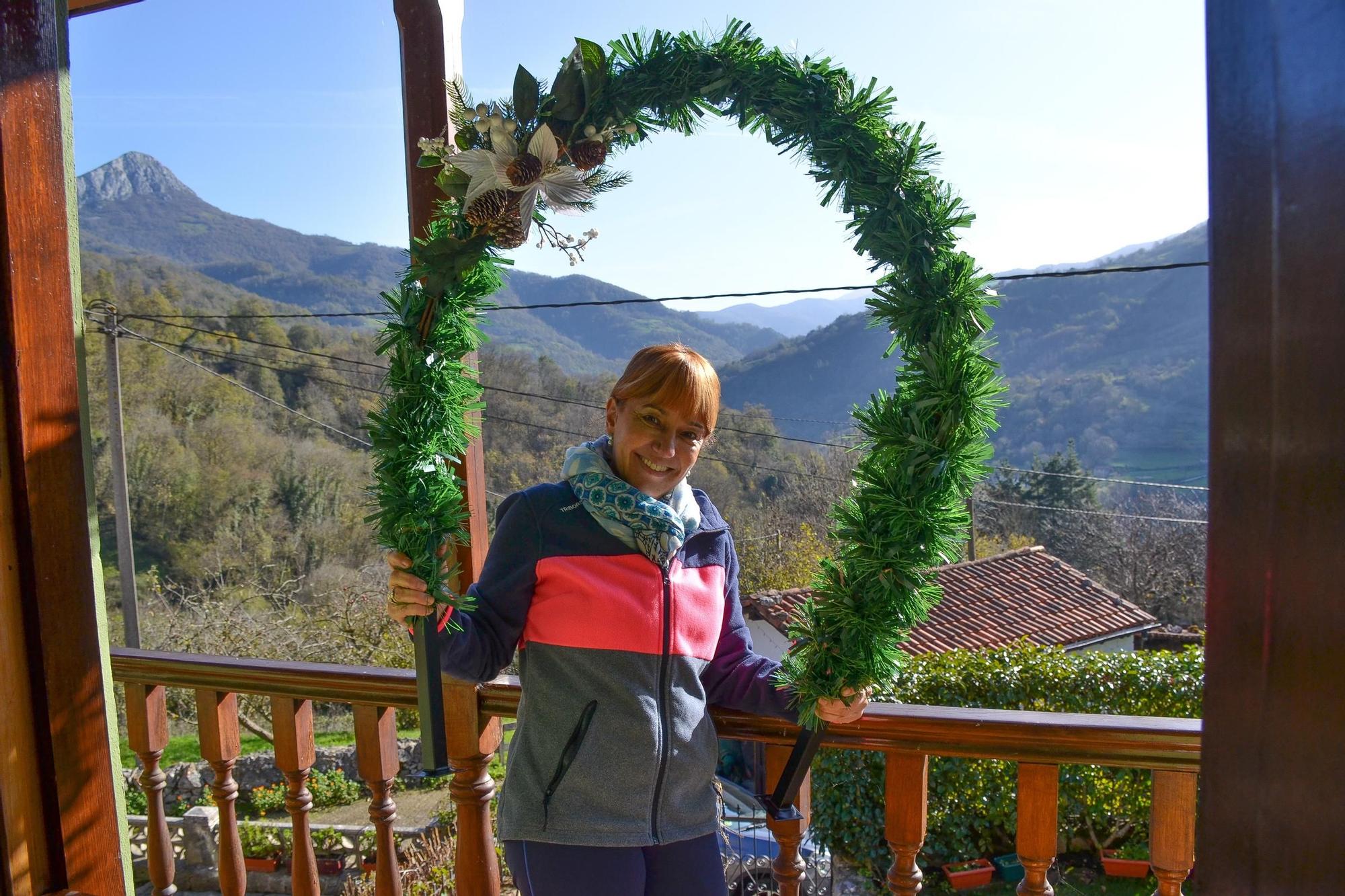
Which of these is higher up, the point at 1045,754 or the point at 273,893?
the point at 1045,754

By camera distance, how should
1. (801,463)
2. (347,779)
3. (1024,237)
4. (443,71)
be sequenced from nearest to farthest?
(443,71), (1024,237), (347,779), (801,463)

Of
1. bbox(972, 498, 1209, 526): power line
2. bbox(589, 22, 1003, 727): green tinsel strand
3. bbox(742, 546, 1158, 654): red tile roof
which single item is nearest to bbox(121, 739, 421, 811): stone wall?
bbox(742, 546, 1158, 654): red tile roof

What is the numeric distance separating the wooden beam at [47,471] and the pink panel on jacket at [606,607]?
2.32 ft

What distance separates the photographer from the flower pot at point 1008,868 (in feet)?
26.7

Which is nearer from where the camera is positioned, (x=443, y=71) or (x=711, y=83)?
(x=711, y=83)

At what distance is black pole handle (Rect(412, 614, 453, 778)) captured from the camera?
4.93ft

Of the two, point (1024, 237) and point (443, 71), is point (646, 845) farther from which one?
point (1024, 237)

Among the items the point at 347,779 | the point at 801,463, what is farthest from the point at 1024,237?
the point at 801,463

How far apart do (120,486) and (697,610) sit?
13.1m

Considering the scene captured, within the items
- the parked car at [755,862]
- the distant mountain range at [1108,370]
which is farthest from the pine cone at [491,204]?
the distant mountain range at [1108,370]

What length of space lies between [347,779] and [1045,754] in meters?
10.9

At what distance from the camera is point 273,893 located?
772 cm

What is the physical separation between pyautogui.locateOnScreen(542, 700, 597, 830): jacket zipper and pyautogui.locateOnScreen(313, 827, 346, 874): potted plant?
24.3ft

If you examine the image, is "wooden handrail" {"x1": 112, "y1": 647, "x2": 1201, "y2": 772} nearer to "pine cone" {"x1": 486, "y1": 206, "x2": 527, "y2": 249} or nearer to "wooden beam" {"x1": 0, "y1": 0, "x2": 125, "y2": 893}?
"wooden beam" {"x1": 0, "y1": 0, "x2": 125, "y2": 893}
